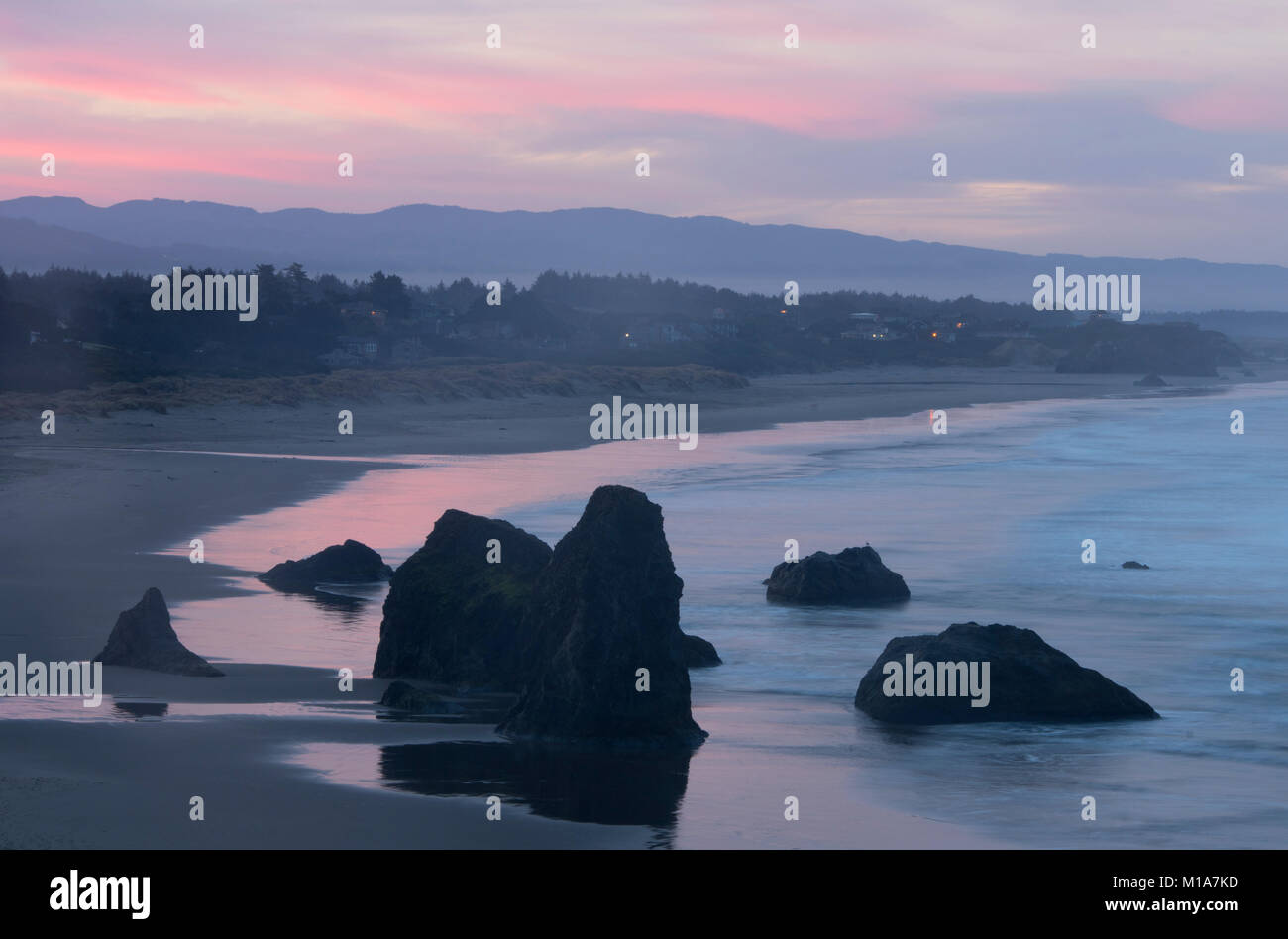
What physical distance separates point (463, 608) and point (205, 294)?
66962 mm

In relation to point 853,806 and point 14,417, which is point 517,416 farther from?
point 853,806

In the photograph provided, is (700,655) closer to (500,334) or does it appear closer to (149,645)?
(149,645)

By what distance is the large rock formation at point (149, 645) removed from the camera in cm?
1189

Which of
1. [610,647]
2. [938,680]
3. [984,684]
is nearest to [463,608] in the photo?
[610,647]

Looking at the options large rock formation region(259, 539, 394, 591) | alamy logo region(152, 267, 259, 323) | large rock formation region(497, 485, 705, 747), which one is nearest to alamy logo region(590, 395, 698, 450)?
alamy logo region(152, 267, 259, 323)

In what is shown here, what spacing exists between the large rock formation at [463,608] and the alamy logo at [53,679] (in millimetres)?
2256

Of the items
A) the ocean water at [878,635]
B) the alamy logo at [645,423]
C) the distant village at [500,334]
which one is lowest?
the ocean water at [878,635]

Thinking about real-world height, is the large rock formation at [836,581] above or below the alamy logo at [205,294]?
below

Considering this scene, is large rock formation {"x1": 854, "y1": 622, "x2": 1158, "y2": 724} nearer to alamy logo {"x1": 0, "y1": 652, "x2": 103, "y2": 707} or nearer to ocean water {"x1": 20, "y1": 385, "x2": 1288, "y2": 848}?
ocean water {"x1": 20, "y1": 385, "x2": 1288, "y2": 848}

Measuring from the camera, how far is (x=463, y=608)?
40.0 feet
